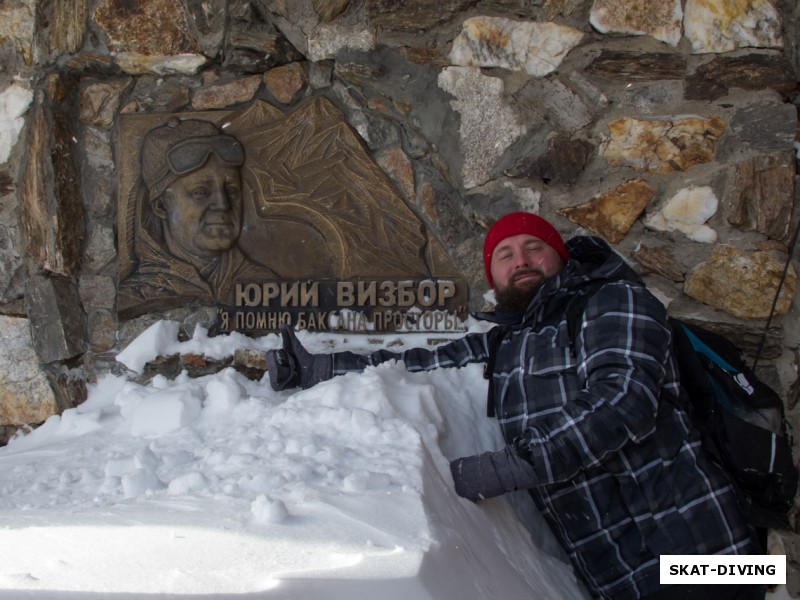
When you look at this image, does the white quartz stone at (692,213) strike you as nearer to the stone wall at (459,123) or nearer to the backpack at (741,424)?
the stone wall at (459,123)

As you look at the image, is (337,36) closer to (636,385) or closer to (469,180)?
(469,180)

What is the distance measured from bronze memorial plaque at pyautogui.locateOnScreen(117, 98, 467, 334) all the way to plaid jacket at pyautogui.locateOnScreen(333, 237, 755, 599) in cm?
79

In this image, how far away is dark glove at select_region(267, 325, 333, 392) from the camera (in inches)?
85.4

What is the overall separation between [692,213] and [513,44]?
2.64 ft

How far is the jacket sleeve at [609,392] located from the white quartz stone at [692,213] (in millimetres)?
678

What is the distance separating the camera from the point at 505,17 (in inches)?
92.4

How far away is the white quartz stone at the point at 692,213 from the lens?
221 cm

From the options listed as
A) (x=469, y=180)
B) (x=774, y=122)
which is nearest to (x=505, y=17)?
(x=469, y=180)

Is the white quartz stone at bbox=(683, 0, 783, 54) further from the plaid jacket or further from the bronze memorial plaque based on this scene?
the bronze memorial plaque

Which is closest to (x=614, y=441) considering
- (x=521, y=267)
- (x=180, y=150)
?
(x=521, y=267)

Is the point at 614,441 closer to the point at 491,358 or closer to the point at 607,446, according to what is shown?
the point at 607,446

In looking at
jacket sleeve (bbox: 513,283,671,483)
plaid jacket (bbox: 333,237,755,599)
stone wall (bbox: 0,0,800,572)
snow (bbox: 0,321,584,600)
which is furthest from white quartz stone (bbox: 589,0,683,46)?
snow (bbox: 0,321,584,600)

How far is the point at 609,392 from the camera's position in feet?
5.02

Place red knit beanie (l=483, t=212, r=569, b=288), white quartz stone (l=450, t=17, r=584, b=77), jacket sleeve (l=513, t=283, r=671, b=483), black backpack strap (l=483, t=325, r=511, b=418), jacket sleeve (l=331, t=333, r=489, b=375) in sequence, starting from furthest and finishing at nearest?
white quartz stone (l=450, t=17, r=584, b=77), jacket sleeve (l=331, t=333, r=489, b=375), red knit beanie (l=483, t=212, r=569, b=288), black backpack strap (l=483, t=325, r=511, b=418), jacket sleeve (l=513, t=283, r=671, b=483)
